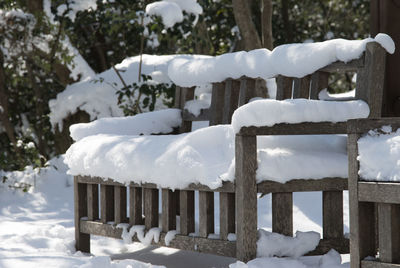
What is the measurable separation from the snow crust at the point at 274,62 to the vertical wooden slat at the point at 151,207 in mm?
853

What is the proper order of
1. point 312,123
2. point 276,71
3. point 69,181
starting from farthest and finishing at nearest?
point 69,181
point 276,71
point 312,123

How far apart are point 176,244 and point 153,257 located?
2.40 ft

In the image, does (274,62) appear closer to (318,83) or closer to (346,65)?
(318,83)

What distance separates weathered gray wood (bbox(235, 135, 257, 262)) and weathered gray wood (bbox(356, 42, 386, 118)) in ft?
2.11

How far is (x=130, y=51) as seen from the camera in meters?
9.75

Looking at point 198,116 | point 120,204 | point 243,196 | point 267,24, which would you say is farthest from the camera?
point 267,24

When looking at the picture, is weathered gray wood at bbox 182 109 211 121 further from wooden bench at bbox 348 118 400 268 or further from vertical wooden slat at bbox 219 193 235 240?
wooden bench at bbox 348 118 400 268

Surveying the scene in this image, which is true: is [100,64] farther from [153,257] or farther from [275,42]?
[153,257]

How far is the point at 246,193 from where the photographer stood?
2561mm

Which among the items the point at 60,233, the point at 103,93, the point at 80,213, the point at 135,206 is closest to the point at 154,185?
the point at 135,206

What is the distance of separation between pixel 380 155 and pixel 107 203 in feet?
6.11

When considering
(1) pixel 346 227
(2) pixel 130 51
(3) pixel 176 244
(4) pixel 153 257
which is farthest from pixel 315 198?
(2) pixel 130 51

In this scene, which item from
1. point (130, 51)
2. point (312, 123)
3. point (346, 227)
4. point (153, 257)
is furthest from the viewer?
point (130, 51)

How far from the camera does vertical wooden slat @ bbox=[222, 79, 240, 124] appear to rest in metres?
3.71
